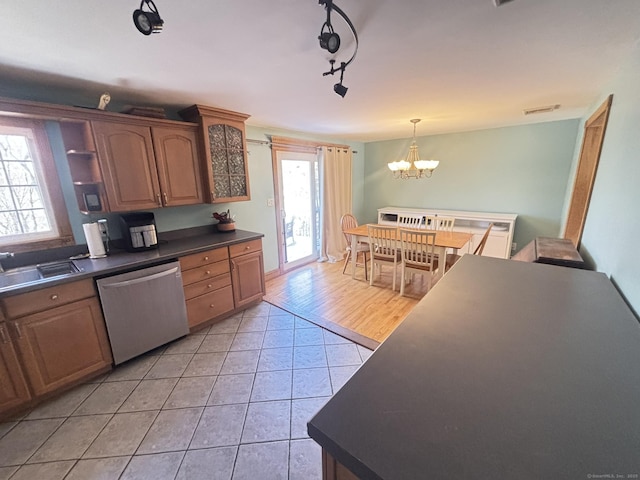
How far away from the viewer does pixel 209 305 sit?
2.55 m

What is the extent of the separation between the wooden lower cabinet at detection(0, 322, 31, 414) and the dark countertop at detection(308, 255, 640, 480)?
83.0 inches

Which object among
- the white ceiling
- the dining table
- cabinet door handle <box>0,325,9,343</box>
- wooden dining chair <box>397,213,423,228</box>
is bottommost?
cabinet door handle <box>0,325,9,343</box>

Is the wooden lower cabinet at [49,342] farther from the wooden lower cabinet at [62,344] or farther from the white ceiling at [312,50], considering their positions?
the white ceiling at [312,50]

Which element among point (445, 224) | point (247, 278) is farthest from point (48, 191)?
point (445, 224)

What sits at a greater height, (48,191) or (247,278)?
(48,191)

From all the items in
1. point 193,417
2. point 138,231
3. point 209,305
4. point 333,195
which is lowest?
point 193,417

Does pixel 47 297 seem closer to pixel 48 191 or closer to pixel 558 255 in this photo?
pixel 48 191

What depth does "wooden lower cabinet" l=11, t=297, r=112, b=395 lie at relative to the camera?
5.32 ft

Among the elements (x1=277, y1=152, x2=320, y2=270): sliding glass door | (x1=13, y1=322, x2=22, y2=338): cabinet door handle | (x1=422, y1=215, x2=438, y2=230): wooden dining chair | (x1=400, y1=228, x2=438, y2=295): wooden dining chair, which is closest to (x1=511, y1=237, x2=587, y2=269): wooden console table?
(x1=400, y1=228, x2=438, y2=295): wooden dining chair

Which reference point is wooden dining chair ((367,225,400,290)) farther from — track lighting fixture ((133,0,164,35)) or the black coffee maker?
track lighting fixture ((133,0,164,35))

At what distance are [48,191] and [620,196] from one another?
384cm

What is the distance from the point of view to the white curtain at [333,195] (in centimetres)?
440

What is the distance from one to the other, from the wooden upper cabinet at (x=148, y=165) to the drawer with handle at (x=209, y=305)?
0.96m

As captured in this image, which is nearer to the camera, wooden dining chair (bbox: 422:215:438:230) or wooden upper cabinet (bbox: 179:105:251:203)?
wooden upper cabinet (bbox: 179:105:251:203)
